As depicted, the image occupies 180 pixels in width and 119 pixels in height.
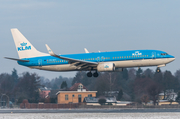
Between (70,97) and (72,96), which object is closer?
(70,97)

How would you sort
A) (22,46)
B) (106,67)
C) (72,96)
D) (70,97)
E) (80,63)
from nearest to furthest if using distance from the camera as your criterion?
(106,67), (80,63), (22,46), (70,97), (72,96)

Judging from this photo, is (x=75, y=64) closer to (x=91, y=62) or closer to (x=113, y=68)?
(x=91, y=62)

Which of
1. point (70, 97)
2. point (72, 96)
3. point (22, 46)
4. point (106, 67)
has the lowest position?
point (70, 97)

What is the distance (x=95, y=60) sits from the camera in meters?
57.6

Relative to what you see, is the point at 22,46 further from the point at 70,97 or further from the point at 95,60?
the point at 70,97

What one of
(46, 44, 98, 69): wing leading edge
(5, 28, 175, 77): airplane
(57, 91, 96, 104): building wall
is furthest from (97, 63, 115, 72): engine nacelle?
(57, 91, 96, 104): building wall

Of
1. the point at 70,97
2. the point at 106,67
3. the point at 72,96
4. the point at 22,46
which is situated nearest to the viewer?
the point at 106,67

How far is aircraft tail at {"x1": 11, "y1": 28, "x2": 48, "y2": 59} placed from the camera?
6378cm

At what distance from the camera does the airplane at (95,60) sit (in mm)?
55625

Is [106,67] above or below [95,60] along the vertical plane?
below

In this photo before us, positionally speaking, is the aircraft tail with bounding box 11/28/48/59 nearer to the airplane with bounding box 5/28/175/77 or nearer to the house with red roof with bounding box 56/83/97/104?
the airplane with bounding box 5/28/175/77

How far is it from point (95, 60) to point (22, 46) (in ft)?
54.9

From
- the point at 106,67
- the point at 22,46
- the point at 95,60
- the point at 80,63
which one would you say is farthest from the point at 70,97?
the point at 106,67

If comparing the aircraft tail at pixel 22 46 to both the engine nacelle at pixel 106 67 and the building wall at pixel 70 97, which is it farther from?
the building wall at pixel 70 97
